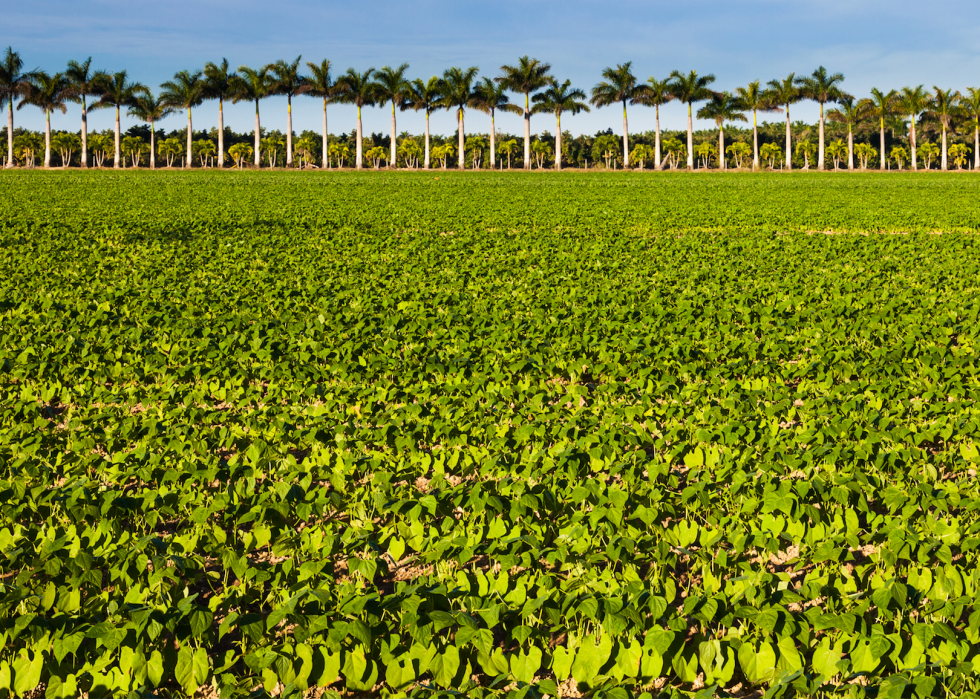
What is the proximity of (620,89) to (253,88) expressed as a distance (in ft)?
146

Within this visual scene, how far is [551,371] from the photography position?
8039 millimetres

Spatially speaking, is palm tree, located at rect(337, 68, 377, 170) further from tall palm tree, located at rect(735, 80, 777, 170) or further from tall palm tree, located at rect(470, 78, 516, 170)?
tall palm tree, located at rect(735, 80, 777, 170)

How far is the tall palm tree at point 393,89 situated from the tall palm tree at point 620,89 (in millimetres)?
23632

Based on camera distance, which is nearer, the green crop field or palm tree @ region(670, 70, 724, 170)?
the green crop field

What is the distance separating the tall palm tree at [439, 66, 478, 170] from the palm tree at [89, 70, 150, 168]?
116ft

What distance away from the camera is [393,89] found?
86.1m

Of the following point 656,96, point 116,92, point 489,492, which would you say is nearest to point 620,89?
point 656,96

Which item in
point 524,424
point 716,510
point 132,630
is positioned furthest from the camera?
point 524,424

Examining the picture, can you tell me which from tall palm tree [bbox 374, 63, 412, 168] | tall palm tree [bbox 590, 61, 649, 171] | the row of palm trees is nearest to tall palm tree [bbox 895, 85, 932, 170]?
the row of palm trees

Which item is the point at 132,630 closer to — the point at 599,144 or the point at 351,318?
the point at 351,318

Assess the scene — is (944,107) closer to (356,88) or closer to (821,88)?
(821,88)

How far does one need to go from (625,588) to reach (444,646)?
1.05 meters

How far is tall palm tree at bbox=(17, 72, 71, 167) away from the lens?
271ft

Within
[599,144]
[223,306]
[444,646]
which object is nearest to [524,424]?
[444,646]
